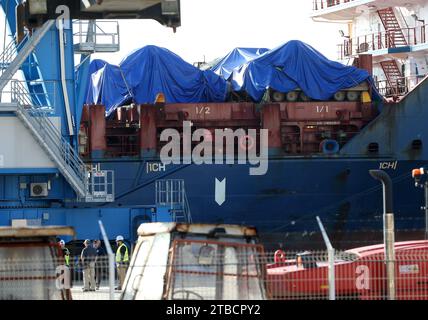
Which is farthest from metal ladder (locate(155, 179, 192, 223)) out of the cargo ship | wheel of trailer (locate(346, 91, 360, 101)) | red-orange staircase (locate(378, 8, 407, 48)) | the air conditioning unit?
red-orange staircase (locate(378, 8, 407, 48))

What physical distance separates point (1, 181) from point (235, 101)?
809 cm

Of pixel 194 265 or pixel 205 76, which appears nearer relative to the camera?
pixel 194 265

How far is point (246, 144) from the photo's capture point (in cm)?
3322

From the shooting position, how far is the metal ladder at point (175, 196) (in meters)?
31.5

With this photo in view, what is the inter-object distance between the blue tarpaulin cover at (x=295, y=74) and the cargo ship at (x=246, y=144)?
0.14 feet

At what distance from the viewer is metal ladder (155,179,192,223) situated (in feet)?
103

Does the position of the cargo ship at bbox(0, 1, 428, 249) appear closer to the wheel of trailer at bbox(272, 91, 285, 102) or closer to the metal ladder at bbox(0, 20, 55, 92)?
the wheel of trailer at bbox(272, 91, 285, 102)

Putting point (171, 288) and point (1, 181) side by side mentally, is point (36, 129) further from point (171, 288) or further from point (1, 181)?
point (171, 288)

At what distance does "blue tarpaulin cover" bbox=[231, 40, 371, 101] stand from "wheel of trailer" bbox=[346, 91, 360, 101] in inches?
9.1

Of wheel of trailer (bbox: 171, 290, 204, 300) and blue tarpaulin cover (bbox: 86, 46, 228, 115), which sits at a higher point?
blue tarpaulin cover (bbox: 86, 46, 228, 115)

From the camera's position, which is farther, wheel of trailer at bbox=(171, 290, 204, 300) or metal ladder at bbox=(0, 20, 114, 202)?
metal ladder at bbox=(0, 20, 114, 202)

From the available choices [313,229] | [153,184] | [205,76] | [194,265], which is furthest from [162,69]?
[194,265]
